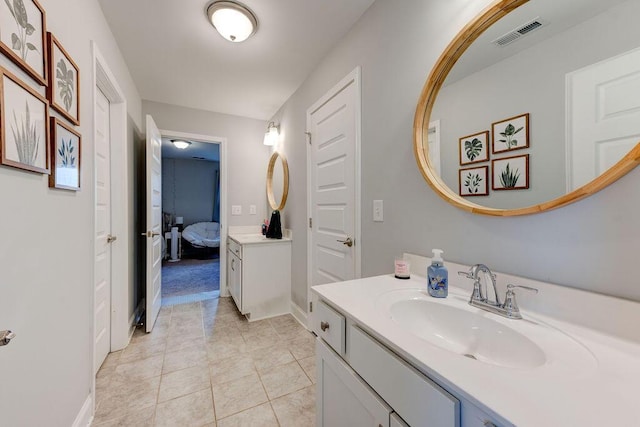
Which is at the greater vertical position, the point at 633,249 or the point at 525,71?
the point at 525,71

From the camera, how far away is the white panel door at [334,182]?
1720mm

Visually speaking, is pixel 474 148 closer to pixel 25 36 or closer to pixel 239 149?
pixel 25 36

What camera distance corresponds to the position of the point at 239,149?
3.27m

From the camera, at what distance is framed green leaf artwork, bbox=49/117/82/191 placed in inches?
38.8

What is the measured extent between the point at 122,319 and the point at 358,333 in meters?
2.14

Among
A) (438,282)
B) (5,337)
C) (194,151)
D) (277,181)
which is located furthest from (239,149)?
(438,282)

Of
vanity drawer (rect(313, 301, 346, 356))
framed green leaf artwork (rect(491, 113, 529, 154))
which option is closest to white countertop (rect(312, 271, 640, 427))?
vanity drawer (rect(313, 301, 346, 356))

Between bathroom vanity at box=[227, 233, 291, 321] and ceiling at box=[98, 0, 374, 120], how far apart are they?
5.24 ft

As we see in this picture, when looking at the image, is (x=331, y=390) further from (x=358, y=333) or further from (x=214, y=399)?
(x=214, y=399)

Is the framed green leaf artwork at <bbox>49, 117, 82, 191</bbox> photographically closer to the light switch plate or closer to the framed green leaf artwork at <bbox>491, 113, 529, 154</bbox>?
the light switch plate

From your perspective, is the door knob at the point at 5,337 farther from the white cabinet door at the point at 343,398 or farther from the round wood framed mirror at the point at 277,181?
the round wood framed mirror at the point at 277,181

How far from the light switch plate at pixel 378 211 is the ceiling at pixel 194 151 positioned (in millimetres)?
4053

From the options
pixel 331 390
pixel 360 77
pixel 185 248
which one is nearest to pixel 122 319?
pixel 331 390

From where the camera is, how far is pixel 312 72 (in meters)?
2.27
